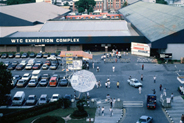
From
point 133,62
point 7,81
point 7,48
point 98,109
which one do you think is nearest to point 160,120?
point 98,109

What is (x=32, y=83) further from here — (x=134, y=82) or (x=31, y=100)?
(x=134, y=82)

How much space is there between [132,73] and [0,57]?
33.7 meters

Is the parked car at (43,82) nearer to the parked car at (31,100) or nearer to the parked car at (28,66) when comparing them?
the parked car at (31,100)

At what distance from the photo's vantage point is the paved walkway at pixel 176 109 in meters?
38.2

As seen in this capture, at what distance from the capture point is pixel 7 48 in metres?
Result: 77.1

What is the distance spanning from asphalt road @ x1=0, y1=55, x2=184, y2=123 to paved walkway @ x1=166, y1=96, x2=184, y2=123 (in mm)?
1044

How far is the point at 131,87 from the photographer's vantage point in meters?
50.3

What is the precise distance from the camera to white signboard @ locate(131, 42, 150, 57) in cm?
6962

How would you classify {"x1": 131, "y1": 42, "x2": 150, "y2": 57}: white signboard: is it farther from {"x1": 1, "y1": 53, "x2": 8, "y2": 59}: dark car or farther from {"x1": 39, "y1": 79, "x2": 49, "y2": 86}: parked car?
{"x1": 1, "y1": 53, "x2": 8, "y2": 59}: dark car

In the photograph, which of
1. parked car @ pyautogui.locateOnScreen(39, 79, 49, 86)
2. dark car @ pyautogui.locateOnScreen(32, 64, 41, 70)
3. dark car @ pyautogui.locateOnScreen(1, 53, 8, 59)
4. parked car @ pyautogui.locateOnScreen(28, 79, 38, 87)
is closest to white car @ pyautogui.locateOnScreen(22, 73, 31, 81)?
parked car @ pyautogui.locateOnScreen(28, 79, 38, 87)

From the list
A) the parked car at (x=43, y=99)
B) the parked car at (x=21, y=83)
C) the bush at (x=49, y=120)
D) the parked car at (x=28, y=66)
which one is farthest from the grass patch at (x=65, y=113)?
the parked car at (x=28, y=66)

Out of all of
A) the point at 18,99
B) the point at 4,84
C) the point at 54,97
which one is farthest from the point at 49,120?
the point at 18,99

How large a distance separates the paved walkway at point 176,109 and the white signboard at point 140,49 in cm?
2562

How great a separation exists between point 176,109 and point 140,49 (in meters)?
32.0
